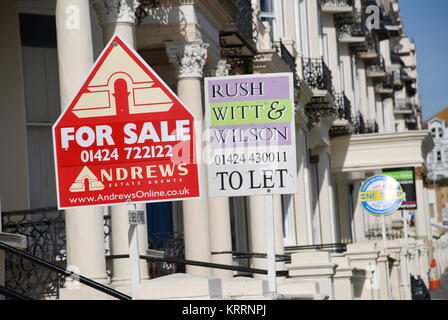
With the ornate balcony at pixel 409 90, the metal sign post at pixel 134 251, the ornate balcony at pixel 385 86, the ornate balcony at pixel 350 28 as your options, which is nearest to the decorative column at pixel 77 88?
the metal sign post at pixel 134 251

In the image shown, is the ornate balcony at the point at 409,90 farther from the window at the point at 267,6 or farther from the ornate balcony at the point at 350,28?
the window at the point at 267,6

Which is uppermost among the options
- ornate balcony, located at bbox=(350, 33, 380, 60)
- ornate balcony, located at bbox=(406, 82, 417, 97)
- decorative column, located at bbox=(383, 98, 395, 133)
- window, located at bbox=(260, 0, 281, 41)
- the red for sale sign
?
ornate balcony, located at bbox=(406, 82, 417, 97)

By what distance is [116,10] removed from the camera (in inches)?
549

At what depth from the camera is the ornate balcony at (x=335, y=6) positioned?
39.9 meters

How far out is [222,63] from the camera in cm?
1970

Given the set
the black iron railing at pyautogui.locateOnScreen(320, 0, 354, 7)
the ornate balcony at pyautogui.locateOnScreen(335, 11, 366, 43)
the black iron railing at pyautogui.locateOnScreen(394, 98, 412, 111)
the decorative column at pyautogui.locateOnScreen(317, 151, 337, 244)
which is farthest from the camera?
the black iron railing at pyautogui.locateOnScreen(394, 98, 412, 111)

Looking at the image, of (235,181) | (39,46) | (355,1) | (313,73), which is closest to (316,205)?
(313,73)

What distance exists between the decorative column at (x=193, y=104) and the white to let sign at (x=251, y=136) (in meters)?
7.39

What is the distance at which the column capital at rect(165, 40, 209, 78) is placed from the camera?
1720 centimetres

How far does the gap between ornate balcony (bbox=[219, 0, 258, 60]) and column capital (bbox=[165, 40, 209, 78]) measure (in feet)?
9.18

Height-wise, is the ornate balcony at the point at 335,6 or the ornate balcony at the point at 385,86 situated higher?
the ornate balcony at the point at 335,6

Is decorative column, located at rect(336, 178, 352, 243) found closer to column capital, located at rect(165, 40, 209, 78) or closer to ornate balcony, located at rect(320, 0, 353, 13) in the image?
ornate balcony, located at rect(320, 0, 353, 13)

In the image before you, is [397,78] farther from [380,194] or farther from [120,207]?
[120,207]

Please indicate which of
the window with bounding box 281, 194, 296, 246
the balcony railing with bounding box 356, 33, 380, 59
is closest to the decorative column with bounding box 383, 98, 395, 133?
the balcony railing with bounding box 356, 33, 380, 59
